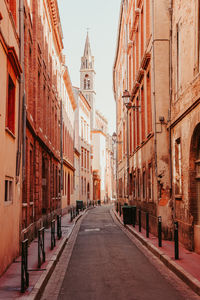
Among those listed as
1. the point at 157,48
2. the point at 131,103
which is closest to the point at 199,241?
the point at 157,48

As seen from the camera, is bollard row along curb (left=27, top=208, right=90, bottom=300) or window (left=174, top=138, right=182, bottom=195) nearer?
bollard row along curb (left=27, top=208, right=90, bottom=300)

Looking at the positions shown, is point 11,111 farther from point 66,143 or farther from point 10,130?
point 66,143

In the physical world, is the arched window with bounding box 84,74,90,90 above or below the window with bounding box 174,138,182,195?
above

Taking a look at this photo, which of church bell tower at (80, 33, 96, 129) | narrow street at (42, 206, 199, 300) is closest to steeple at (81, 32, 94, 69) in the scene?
church bell tower at (80, 33, 96, 129)

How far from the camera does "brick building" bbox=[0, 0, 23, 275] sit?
31.9 feet

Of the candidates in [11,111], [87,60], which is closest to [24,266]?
[11,111]

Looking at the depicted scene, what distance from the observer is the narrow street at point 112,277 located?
26.7 ft

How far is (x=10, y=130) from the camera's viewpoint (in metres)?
11.3

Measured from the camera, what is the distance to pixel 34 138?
18.0 m

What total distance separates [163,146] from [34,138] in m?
5.26

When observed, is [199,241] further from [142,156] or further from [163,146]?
[142,156]

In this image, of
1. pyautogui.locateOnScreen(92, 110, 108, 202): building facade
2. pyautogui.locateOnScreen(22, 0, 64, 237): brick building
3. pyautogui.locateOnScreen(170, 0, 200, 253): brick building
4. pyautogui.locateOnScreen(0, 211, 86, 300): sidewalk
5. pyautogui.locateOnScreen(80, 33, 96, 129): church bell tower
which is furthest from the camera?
pyautogui.locateOnScreen(80, 33, 96, 129): church bell tower

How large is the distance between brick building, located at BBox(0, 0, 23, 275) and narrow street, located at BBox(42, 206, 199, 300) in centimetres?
142

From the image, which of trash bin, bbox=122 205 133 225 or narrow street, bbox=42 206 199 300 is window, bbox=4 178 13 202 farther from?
trash bin, bbox=122 205 133 225
